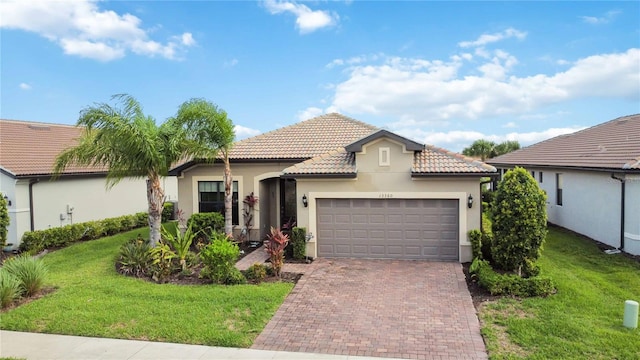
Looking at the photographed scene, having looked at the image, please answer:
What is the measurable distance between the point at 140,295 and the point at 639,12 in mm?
18496

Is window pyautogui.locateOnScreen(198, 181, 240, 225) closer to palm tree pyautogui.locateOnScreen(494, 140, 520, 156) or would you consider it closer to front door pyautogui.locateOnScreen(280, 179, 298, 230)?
front door pyautogui.locateOnScreen(280, 179, 298, 230)

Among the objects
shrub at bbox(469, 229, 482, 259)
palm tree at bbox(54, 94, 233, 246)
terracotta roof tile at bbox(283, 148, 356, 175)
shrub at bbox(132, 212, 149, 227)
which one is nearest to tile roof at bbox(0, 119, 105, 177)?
shrub at bbox(132, 212, 149, 227)

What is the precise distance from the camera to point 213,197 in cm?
1634

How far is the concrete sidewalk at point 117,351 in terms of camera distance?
21.4ft

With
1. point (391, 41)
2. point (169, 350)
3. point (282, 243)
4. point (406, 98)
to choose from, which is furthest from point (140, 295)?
point (406, 98)

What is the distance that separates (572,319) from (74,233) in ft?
60.3

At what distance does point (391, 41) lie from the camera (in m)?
16.7

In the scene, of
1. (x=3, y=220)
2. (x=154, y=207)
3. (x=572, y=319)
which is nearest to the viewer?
(x=572, y=319)

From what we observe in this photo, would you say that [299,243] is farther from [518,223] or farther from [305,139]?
[518,223]

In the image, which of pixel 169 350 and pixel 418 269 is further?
pixel 418 269

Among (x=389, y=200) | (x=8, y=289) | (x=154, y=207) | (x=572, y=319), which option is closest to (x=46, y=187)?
(x=154, y=207)

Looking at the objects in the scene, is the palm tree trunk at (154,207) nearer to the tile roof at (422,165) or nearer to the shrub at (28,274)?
the shrub at (28,274)

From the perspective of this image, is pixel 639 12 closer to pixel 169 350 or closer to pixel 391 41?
pixel 391 41

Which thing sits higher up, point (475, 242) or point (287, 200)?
point (287, 200)
